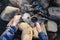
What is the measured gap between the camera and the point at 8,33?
215 centimetres

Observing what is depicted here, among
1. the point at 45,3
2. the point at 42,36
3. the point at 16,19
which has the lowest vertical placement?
the point at 42,36

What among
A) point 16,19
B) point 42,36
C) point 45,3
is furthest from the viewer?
point 45,3

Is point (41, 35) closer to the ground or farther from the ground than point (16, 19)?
closer to the ground

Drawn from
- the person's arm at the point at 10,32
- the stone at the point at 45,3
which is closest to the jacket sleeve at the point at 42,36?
the person's arm at the point at 10,32

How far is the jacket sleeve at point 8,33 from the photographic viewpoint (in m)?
2.10

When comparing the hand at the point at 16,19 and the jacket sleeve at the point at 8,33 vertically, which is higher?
the hand at the point at 16,19

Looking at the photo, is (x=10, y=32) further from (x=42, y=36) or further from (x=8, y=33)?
(x=42, y=36)

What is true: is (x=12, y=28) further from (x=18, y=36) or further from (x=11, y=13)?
(x=11, y=13)

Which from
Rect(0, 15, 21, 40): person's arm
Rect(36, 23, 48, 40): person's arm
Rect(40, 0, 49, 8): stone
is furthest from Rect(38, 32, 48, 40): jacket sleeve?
Rect(40, 0, 49, 8): stone

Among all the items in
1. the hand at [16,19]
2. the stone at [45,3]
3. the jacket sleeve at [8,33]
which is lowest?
the jacket sleeve at [8,33]

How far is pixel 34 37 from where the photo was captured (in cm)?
220

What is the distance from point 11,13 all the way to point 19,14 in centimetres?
11

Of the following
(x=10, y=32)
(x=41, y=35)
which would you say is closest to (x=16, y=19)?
(x=10, y=32)

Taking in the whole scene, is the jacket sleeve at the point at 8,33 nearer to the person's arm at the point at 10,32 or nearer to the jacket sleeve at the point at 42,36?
the person's arm at the point at 10,32
